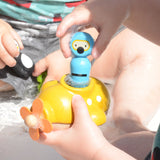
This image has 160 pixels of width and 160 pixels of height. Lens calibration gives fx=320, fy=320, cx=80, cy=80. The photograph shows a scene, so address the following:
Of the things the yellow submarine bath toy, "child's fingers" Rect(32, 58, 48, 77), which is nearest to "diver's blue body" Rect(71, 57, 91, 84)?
the yellow submarine bath toy

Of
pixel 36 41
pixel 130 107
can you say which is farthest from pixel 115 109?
pixel 36 41

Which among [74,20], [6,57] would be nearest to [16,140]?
[6,57]

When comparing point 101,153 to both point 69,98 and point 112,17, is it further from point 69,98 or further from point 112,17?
point 112,17

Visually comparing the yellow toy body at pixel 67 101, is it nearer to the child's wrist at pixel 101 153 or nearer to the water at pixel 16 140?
the child's wrist at pixel 101 153

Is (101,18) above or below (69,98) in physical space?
above

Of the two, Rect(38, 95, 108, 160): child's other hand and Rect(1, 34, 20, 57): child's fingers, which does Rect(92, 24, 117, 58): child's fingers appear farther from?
Rect(1, 34, 20, 57): child's fingers

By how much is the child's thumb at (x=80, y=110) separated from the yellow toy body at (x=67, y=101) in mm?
12

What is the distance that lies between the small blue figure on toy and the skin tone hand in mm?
41

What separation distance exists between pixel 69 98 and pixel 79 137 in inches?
2.9

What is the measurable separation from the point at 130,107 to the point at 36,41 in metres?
0.42

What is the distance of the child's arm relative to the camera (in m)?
0.57

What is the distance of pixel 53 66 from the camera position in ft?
3.12

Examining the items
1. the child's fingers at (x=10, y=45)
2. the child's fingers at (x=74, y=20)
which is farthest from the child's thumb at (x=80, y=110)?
the child's fingers at (x=10, y=45)

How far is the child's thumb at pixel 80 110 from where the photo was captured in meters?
0.57
